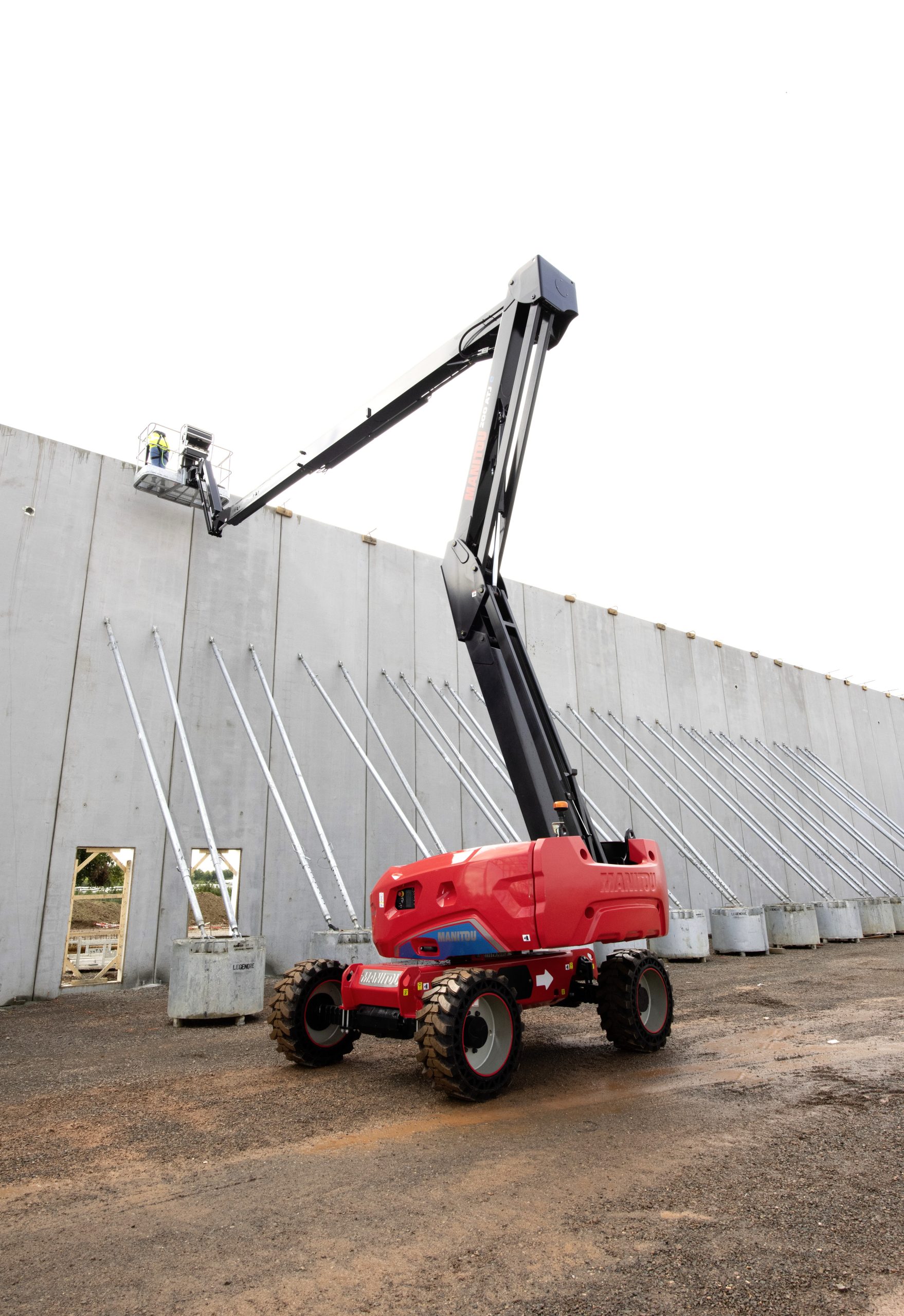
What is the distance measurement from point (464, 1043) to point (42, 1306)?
3.17 metres

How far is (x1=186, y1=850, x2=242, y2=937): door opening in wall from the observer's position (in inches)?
571

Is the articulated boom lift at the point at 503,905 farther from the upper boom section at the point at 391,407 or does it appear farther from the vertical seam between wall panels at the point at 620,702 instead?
the vertical seam between wall panels at the point at 620,702

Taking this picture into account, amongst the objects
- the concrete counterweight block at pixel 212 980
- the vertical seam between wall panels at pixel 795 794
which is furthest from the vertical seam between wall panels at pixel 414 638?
the vertical seam between wall panels at pixel 795 794

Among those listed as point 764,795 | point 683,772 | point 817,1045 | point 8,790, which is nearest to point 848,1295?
point 817,1045

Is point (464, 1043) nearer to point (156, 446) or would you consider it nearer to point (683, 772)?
point (156, 446)

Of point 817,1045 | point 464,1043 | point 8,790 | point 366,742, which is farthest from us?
point 366,742

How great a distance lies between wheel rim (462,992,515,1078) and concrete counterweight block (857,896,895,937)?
17949mm

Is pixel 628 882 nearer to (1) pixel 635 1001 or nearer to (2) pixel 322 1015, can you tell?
(1) pixel 635 1001

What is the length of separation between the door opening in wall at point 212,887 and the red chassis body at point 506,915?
476 centimetres

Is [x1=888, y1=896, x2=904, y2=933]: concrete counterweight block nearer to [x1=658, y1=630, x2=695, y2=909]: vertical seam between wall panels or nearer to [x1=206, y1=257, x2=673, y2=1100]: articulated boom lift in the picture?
[x1=658, y1=630, x2=695, y2=909]: vertical seam between wall panels

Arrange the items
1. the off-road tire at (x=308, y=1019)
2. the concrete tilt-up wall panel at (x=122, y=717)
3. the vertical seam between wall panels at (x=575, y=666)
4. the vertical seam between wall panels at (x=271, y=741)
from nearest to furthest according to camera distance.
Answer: the off-road tire at (x=308, y=1019) < the concrete tilt-up wall panel at (x=122, y=717) < the vertical seam between wall panels at (x=271, y=741) < the vertical seam between wall panels at (x=575, y=666)

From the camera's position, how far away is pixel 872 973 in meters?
12.4

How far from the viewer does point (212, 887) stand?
33.8 meters

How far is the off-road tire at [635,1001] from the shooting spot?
22.8 ft
